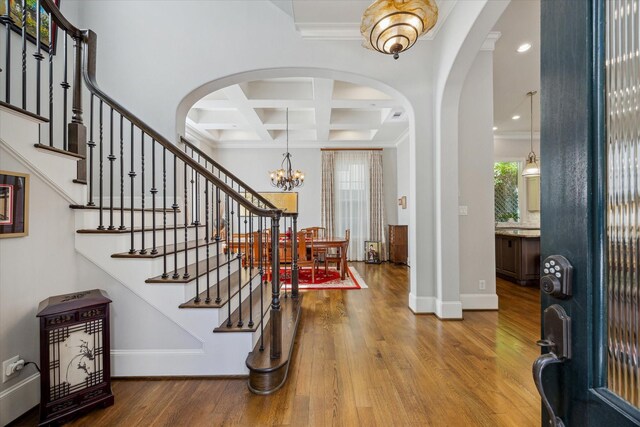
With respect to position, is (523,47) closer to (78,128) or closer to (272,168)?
(78,128)

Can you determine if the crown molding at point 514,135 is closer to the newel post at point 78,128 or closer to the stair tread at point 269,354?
the stair tread at point 269,354

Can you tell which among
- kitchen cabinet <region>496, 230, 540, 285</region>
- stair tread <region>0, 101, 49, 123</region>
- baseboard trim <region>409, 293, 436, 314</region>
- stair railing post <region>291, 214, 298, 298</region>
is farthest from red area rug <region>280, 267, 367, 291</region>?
stair tread <region>0, 101, 49, 123</region>

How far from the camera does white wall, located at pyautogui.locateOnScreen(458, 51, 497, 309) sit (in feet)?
11.1

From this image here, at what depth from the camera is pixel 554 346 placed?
0.55 m

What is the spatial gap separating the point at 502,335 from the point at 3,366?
3673mm

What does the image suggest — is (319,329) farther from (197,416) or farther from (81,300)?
(81,300)

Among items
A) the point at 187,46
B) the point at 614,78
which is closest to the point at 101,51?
the point at 187,46

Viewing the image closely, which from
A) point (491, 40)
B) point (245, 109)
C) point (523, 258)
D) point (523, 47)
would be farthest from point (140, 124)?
point (523, 258)

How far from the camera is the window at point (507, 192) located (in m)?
6.34

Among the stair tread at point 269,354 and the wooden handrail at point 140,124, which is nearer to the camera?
the stair tread at point 269,354

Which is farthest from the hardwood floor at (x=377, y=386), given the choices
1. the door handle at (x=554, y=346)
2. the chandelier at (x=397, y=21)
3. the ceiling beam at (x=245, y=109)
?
the ceiling beam at (x=245, y=109)

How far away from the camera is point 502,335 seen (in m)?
2.70

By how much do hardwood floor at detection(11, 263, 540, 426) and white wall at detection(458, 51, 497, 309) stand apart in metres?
0.52

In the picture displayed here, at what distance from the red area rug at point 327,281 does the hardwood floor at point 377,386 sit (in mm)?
1475
